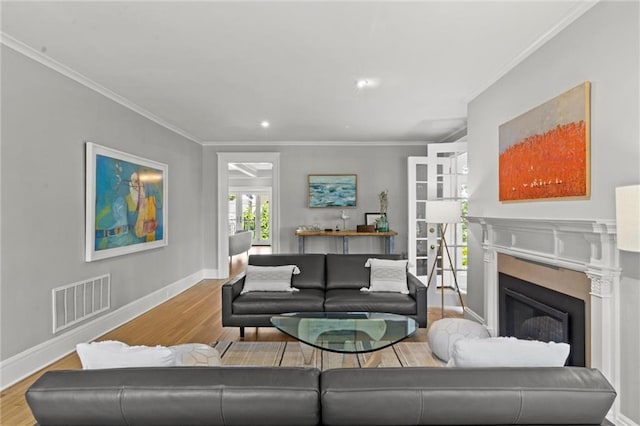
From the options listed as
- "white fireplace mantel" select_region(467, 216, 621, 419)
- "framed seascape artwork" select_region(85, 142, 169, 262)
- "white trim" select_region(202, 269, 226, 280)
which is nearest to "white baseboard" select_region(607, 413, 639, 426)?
"white fireplace mantel" select_region(467, 216, 621, 419)

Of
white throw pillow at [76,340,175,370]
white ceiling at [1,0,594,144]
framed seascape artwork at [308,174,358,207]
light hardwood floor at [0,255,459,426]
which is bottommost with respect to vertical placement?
light hardwood floor at [0,255,459,426]

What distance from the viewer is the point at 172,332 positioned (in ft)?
13.6

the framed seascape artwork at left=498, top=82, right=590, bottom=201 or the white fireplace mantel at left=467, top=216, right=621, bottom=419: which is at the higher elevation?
the framed seascape artwork at left=498, top=82, right=590, bottom=201

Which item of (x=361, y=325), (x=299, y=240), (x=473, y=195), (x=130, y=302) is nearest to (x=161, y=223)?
(x=130, y=302)

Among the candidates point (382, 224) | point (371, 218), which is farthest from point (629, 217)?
point (371, 218)

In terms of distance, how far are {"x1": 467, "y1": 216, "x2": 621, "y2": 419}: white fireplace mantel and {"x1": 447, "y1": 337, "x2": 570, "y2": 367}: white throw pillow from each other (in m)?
0.93

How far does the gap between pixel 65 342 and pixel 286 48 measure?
10.6 ft

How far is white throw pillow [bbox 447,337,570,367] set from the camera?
4.91 feet

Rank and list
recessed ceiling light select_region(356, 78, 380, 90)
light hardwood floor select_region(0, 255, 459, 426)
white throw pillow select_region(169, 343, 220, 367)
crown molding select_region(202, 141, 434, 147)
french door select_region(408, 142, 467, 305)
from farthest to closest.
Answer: crown molding select_region(202, 141, 434, 147)
french door select_region(408, 142, 467, 305)
recessed ceiling light select_region(356, 78, 380, 90)
light hardwood floor select_region(0, 255, 459, 426)
white throw pillow select_region(169, 343, 220, 367)

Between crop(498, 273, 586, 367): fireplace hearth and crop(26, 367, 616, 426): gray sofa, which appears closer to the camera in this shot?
crop(26, 367, 616, 426): gray sofa

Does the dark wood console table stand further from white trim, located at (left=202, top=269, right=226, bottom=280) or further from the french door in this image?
white trim, located at (left=202, top=269, right=226, bottom=280)

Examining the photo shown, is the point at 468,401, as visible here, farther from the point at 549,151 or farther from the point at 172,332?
the point at 172,332

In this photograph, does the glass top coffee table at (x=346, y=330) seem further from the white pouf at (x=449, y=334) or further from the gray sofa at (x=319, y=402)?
the gray sofa at (x=319, y=402)

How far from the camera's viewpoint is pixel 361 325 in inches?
124
